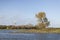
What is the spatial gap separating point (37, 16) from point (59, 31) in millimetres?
10462

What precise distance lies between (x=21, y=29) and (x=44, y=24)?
555 inches

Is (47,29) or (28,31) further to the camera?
(28,31)

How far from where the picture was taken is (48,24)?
65.8 meters

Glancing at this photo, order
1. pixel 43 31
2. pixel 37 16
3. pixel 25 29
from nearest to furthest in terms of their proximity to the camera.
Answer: pixel 37 16
pixel 43 31
pixel 25 29

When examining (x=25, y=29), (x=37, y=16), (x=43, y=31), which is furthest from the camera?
(x=25, y=29)

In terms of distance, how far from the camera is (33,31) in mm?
72562

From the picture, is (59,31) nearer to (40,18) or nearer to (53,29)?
(53,29)

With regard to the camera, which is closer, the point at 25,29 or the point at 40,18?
the point at 40,18

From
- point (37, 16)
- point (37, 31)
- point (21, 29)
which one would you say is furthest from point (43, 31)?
point (21, 29)

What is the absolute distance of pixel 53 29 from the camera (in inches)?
2749

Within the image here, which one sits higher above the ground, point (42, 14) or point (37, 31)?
point (42, 14)

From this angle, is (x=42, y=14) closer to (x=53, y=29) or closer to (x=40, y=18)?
(x=40, y=18)

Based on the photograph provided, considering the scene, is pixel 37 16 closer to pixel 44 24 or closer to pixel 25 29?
pixel 44 24

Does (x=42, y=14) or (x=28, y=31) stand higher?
(x=42, y=14)
